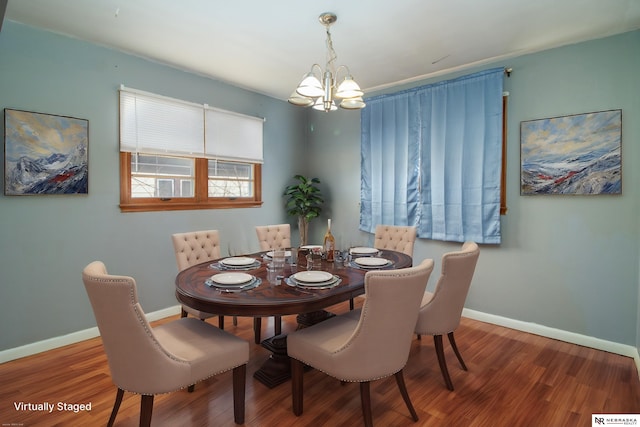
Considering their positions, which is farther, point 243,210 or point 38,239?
point 243,210

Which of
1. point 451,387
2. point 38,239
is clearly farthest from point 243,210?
point 451,387

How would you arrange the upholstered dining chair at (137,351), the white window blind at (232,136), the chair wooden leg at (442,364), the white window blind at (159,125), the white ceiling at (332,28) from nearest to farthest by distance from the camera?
the upholstered dining chair at (137,351) < the chair wooden leg at (442,364) < the white ceiling at (332,28) < the white window blind at (159,125) < the white window blind at (232,136)

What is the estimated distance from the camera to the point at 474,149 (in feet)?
11.2

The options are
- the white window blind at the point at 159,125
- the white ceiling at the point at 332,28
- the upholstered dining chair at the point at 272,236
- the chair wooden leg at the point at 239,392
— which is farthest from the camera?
the upholstered dining chair at the point at 272,236

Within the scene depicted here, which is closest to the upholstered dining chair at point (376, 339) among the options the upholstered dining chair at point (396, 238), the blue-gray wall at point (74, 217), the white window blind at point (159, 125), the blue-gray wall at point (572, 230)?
the upholstered dining chair at point (396, 238)

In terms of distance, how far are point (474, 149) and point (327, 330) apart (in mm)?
2518

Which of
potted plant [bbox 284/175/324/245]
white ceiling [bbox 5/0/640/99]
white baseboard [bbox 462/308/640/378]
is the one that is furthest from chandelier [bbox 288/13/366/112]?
white baseboard [bbox 462/308/640/378]

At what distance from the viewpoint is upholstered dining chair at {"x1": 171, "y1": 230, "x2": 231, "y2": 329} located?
2.80 meters

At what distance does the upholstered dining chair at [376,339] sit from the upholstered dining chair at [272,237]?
1663 millimetres

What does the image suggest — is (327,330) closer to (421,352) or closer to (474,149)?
(421,352)

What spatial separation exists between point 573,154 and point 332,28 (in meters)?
2.36

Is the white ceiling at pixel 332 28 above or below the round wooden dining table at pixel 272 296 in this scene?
above

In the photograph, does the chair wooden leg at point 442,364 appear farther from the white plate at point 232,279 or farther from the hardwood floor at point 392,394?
the white plate at point 232,279

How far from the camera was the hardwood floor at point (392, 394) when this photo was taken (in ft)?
6.38
